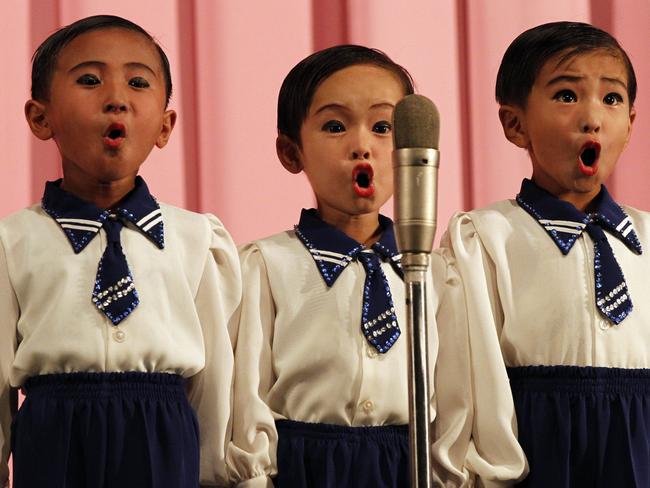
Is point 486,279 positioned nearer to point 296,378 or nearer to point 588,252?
point 588,252

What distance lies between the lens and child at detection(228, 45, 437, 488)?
219cm

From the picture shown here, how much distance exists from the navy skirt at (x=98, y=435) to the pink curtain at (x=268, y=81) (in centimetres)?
64

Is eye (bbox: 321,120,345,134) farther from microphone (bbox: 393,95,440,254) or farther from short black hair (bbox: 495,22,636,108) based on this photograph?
microphone (bbox: 393,95,440,254)

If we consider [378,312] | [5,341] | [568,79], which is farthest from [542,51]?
[5,341]

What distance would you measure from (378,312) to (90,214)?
1.53 ft

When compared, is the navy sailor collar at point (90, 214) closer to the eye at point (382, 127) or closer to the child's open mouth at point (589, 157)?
the eye at point (382, 127)

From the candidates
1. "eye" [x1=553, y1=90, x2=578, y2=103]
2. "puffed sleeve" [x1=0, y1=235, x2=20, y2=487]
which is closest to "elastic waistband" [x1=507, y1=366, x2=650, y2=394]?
"eye" [x1=553, y1=90, x2=578, y2=103]

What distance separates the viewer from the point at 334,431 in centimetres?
220

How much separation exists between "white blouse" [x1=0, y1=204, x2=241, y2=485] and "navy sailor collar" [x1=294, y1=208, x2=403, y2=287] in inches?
5.2

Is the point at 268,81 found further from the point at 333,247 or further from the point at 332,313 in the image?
the point at 332,313

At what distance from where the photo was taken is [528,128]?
7.80 ft

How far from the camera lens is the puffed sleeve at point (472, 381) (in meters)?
Answer: 2.21

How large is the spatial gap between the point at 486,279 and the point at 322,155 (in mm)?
329

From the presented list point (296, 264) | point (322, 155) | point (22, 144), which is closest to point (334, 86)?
point (322, 155)
